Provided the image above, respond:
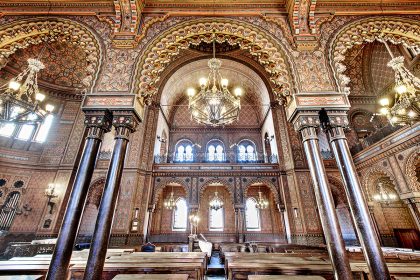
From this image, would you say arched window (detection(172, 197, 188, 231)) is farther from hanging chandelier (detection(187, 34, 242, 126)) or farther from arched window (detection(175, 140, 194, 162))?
hanging chandelier (detection(187, 34, 242, 126))

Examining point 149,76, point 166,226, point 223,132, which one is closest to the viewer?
point 149,76

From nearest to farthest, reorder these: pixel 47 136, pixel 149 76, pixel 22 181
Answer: pixel 149 76
pixel 22 181
pixel 47 136

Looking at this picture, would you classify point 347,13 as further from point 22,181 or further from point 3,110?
point 22,181

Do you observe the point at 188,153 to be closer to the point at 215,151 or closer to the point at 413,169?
the point at 215,151

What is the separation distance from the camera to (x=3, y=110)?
5230 millimetres

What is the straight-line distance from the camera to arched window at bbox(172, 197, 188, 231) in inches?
549

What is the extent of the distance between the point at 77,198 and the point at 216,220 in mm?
12000

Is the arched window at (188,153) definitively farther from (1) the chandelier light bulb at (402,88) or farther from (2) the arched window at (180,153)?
(1) the chandelier light bulb at (402,88)

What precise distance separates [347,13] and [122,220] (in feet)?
38.1

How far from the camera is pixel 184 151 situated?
15.9m

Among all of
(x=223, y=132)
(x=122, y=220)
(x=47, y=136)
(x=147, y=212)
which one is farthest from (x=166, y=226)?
(x=47, y=136)

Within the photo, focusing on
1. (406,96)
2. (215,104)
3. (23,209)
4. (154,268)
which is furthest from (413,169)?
(23,209)

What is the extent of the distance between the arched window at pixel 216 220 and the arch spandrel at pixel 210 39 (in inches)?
440

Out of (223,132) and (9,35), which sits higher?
(223,132)
